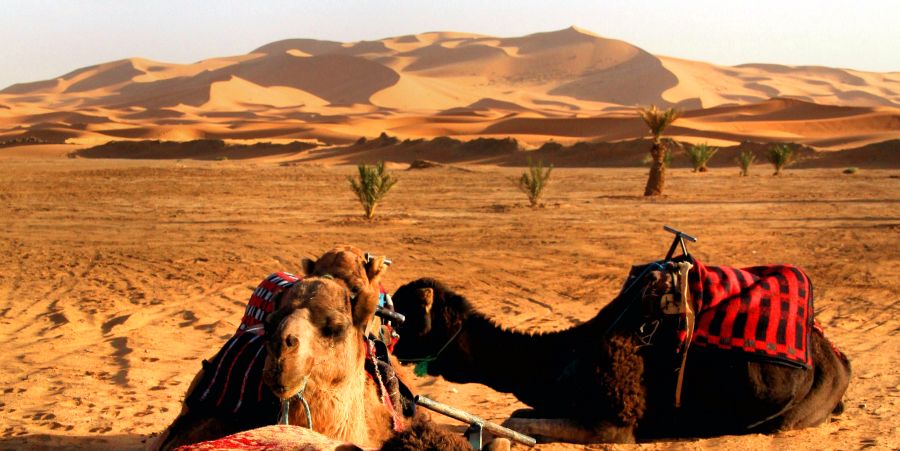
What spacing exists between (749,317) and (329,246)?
31.7 feet

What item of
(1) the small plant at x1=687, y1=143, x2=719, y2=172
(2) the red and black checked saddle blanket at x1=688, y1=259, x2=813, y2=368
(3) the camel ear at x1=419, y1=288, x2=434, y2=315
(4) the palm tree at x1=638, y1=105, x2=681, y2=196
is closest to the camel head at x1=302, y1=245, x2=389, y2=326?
(3) the camel ear at x1=419, y1=288, x2=434, y2=315

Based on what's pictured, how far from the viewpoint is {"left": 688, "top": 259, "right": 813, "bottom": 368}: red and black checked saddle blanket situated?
5758 millimetres

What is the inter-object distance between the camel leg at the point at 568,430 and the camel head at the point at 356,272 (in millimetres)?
1741

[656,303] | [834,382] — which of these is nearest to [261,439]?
[656,303]

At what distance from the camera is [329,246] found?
48.4 feet

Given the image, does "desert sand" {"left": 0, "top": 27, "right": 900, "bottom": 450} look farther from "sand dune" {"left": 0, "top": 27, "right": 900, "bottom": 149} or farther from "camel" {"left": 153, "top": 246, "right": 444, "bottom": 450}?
"sand dune" {"left": 0, "top": 27, "right": 900, "bottom": 149}

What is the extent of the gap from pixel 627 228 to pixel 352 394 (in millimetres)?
13930

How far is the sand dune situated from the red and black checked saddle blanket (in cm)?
4765

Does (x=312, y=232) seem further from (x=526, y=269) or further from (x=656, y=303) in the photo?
A: (x=656, y=303)

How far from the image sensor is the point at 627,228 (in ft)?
56.2

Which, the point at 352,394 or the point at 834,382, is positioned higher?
the point at 352,394

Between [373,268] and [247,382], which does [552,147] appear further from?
[247,382]

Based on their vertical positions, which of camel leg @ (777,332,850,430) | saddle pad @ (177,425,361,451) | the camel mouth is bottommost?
camel leg @ (777,332,850,430)

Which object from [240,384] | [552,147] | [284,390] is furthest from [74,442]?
[552,147]
